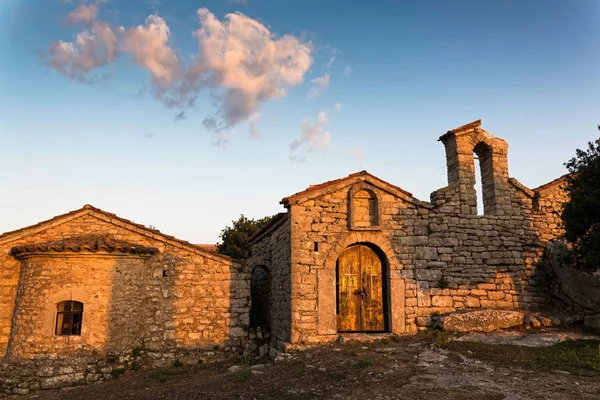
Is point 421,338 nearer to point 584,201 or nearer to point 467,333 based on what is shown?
point 467,333

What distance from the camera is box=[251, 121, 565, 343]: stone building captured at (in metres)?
11.2

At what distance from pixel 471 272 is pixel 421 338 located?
96.6 inches

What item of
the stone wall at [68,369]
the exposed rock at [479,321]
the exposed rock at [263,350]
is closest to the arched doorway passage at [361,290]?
the exposed rock at [479,321]

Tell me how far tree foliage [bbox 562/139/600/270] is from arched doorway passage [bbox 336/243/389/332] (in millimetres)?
4469

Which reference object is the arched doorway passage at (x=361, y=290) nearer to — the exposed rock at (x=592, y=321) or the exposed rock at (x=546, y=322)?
the exposed rock at (x=546, y=322)

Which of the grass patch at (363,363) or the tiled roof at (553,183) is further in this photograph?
the tiled roof at (553,183)

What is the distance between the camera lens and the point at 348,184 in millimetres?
11852

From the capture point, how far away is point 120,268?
11.9 m

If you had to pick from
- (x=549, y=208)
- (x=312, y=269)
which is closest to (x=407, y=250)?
(x=312, y=269)

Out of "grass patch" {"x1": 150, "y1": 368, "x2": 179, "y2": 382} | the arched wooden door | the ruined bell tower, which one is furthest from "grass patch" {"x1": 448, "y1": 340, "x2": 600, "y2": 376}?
"grass patch" {"x1": 150, "y1": 368, "x2": 179, "y2": 382}

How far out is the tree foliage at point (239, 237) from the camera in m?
25.1

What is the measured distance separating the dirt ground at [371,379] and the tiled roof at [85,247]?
10.5 feet

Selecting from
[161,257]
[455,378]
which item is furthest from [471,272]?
[161,257]

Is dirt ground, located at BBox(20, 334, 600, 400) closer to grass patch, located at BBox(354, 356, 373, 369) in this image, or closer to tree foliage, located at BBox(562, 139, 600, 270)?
grass patch, located at BBox(354, 356, 373, 369)
